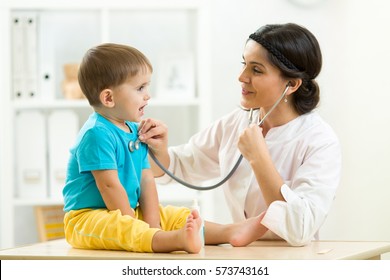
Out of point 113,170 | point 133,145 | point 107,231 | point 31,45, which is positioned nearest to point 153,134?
point 133,145

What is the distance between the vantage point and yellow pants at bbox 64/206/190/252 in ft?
5.24

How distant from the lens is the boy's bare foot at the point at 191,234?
1.54 metres

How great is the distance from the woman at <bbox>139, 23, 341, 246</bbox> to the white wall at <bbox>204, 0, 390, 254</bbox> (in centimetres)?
133

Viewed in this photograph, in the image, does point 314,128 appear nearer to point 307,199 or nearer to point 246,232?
point 307,199

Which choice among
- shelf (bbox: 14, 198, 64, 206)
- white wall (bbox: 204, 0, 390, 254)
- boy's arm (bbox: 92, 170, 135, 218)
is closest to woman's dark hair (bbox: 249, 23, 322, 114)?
boy's arm (bbox: 92, 170, 135, 218)

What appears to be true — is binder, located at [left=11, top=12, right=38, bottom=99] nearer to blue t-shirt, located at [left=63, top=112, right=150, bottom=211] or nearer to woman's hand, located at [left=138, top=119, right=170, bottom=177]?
woman's hand, located at [left=138, top=119, right=170, bottom=177]

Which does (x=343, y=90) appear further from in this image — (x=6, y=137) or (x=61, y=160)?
(x=6, y=137)

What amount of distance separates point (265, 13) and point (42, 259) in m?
2.70

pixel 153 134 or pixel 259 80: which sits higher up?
pixel 259 80

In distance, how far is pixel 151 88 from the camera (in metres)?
3.86

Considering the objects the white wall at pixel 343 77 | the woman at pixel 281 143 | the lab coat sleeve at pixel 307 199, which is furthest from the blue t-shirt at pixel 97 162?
the white wall at pixel 343 77

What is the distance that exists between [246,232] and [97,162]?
0.42 meters

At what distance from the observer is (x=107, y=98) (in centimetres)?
173

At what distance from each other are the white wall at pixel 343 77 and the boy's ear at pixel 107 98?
74.8 inches
